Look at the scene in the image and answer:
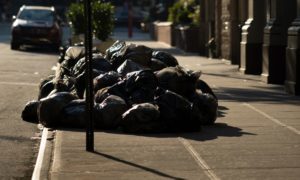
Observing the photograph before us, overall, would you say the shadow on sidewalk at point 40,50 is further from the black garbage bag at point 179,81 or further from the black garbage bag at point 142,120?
the black garbage bag at point 142,120

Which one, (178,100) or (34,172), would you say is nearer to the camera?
(34,172)

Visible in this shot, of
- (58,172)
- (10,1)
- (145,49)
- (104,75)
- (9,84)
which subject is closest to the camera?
(58,172)

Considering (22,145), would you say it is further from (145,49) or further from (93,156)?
(145,49)

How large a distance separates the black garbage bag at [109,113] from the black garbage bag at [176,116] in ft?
1.85

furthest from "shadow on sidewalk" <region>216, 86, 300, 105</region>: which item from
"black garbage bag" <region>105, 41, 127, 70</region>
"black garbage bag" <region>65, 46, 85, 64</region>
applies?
"black garbage bag" <region>65, 46, 85, 64</region>

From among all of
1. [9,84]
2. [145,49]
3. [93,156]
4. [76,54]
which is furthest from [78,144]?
[9,84]

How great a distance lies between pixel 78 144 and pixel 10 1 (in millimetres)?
66078

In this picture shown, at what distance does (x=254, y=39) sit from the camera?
66.3 ft

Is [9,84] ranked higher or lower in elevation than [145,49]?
lower

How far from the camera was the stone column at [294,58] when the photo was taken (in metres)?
15.0

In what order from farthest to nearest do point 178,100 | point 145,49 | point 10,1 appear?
point 10,1 < point 145,49 < point 178,100

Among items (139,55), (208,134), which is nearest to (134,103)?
(208,134)

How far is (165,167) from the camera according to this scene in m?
8.26

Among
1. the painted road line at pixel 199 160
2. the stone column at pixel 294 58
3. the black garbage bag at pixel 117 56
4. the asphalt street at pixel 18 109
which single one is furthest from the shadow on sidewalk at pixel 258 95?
the painted road line at pixel 199 160
